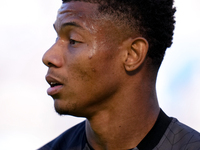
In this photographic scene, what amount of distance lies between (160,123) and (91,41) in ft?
4.51


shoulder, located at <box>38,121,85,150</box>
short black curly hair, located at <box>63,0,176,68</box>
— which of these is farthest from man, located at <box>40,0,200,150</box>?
shoulder, located at <box>38,121,85,150</box>

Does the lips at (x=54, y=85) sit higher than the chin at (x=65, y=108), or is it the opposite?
the lips at (x=54, y=85)

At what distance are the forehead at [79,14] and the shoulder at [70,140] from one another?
64.8 inches

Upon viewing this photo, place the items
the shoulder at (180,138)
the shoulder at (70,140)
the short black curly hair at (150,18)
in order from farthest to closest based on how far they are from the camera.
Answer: the shoulder at (70,140)
the short black curly hair at (150,18)
the shoulder at (180,138)

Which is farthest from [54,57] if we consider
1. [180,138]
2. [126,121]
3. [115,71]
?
[180,138]

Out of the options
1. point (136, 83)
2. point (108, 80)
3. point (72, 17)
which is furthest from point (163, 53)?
point (72, 17)

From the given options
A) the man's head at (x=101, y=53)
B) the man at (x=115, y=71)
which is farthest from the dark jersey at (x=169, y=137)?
the man's head at (x=101, y=53)

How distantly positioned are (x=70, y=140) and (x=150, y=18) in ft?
6.98

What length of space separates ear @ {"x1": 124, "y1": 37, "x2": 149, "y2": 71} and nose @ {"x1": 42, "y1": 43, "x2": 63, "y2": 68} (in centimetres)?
82

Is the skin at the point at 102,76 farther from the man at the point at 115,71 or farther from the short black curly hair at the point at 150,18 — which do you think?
the short black curly hair at the point at 150,18

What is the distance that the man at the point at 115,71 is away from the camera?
198 inches

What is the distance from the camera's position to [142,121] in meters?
5.25

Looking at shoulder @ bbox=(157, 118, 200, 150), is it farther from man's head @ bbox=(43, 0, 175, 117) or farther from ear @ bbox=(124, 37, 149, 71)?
ear @ bbox=(124, 37, 149, 71)

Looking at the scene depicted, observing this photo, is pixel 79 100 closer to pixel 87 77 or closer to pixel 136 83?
pixel 87 77
